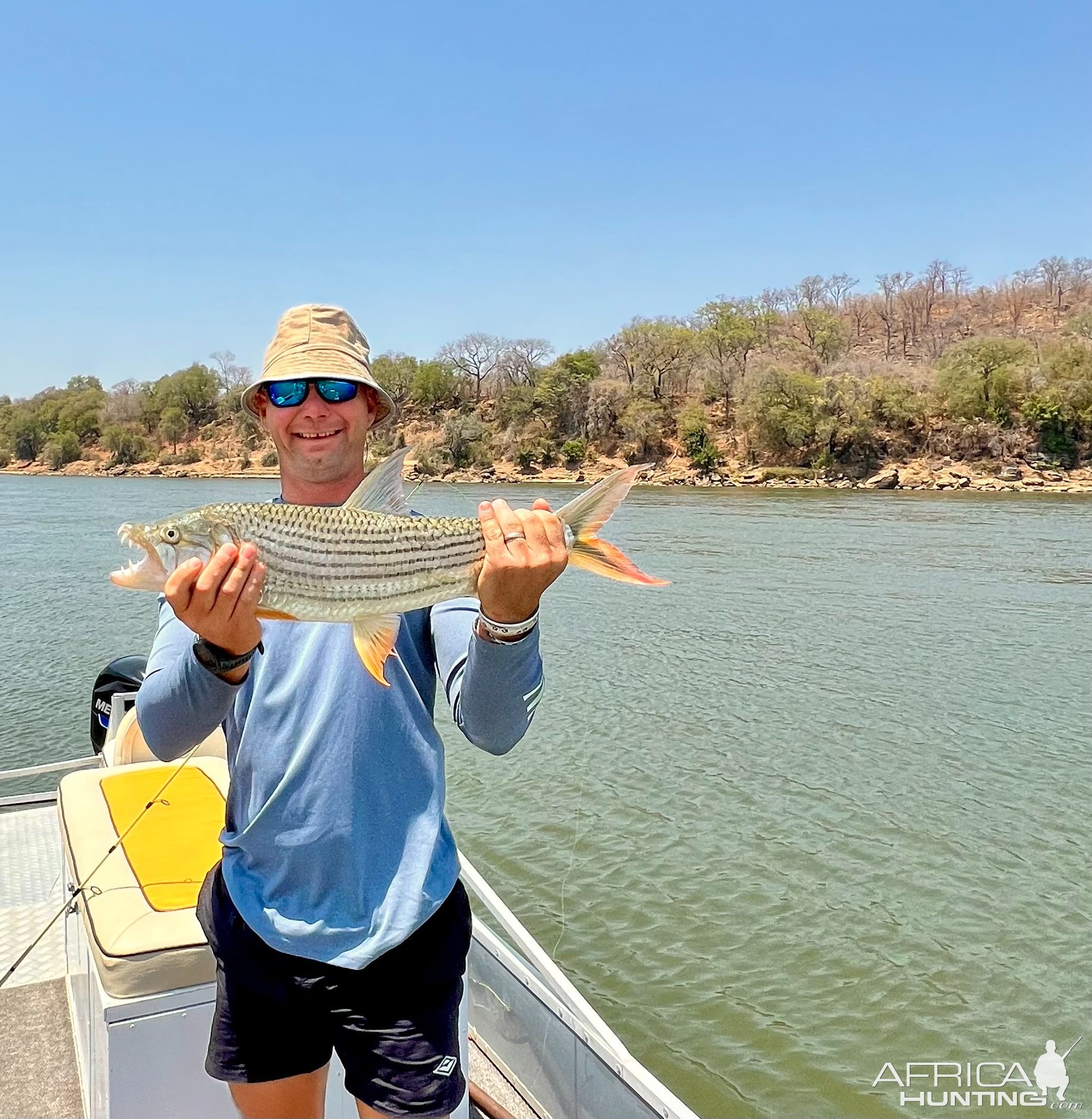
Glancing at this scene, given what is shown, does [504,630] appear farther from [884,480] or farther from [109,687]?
[884,480]

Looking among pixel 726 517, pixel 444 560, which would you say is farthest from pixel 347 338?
pixel 726 517

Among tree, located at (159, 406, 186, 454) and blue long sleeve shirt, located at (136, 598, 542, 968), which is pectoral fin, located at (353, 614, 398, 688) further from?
tree, located at (159, 406, 186, 454)

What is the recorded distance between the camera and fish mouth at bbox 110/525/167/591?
7.80 ft

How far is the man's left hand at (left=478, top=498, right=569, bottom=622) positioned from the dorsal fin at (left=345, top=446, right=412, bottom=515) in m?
0.32

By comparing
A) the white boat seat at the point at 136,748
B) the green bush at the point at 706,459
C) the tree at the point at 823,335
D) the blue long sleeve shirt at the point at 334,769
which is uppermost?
the tree at the point at 823,335

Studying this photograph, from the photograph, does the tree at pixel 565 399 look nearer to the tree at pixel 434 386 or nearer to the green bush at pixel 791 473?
the tree at pixel 434 386

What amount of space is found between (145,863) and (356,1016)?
1.65 m

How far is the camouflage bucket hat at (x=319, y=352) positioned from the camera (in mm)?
2697

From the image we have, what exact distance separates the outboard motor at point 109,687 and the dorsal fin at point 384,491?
587 cm

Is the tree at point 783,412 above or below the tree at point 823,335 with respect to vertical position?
below

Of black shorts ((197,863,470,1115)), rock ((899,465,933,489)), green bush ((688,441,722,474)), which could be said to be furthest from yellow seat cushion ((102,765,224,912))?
green bush ((688,441,722,474))

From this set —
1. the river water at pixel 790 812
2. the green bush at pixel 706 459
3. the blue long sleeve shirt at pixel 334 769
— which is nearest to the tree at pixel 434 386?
the green bush at pixel 706 459

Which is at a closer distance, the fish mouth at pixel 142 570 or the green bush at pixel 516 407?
the fish mouth at pixel 142 570

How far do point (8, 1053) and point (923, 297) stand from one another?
134003 millimetres
